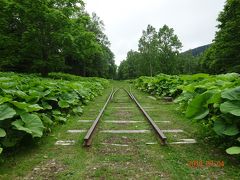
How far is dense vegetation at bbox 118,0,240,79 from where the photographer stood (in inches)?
1119

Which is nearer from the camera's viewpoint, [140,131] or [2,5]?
[140,131]

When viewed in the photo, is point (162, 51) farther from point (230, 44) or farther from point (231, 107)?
point (231, 107)

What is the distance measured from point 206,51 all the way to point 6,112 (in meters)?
39.9

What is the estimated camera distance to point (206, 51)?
4081 cm

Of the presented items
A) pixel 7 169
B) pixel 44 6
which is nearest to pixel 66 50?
pixel 44 6

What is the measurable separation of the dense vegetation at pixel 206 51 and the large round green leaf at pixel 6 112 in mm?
26150

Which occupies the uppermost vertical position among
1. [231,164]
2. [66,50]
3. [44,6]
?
[44,6]

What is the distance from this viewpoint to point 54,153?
4.62m

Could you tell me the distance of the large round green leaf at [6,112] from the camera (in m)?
4.13

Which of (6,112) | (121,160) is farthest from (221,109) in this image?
(6,112)

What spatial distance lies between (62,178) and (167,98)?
9491mm

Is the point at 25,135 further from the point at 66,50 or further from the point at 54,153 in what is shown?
the point at 66,50
